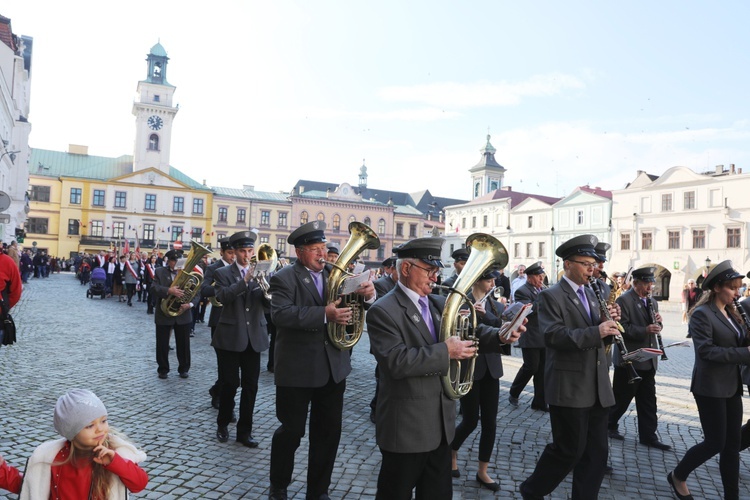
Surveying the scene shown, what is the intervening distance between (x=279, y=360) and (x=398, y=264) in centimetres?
169

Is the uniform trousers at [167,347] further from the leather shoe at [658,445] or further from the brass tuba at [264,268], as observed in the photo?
the leather shoe at [658,445]

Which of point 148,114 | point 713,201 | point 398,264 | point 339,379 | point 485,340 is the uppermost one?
point 148,114

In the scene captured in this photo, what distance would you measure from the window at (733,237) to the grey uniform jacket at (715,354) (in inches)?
1913

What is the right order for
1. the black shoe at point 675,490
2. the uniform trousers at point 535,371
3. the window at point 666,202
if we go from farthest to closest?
the window at point 666,202 → the uniform trousers at point 535,371 → the black shoe at point 675,490

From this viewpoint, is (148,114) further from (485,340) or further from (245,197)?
(485,340)

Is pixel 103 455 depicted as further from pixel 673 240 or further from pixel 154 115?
pixel 154 115

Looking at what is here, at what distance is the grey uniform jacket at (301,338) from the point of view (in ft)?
15.8

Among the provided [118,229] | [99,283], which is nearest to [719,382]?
[99,283]

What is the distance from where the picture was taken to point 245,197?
80.2 metres

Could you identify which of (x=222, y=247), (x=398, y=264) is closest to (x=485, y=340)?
(x=398, y=264)

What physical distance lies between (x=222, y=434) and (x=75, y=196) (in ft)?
244

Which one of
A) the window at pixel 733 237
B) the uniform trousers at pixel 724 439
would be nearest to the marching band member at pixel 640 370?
the uniform trousers at pixel 724 439

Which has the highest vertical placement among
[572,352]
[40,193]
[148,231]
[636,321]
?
[40,193]

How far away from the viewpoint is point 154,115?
74.0 meters
